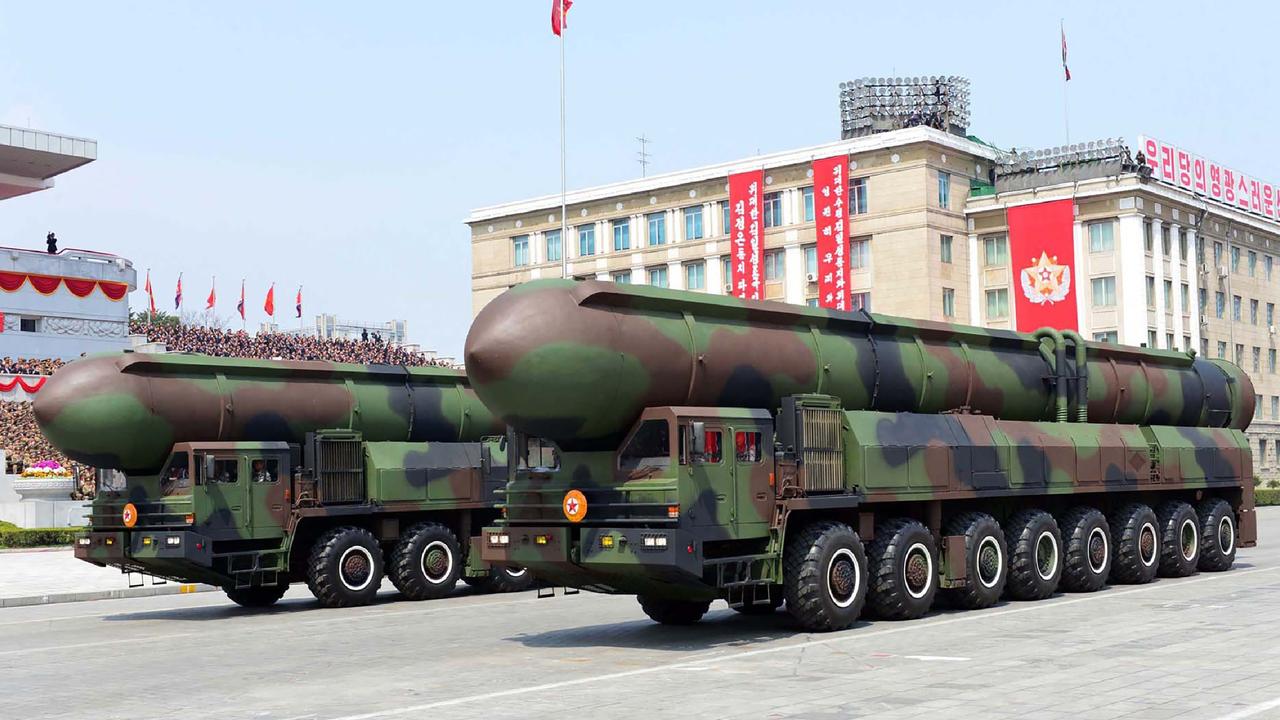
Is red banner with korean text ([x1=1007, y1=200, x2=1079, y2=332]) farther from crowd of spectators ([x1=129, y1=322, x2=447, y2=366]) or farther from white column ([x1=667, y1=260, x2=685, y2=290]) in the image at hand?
crowd of spectators ([x1=129, y1=322, x2=447, y2=366])

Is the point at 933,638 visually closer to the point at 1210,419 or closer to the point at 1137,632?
the point at 1137,632

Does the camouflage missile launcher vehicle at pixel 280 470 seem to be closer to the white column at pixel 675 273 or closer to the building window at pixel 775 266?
the building window at pixel 775 266

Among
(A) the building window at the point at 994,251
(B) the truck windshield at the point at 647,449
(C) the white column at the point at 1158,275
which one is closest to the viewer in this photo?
(B) the truck windshield at the point at 647,449

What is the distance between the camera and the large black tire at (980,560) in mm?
16312

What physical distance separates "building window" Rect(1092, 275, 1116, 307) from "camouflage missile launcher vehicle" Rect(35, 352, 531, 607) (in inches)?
2057

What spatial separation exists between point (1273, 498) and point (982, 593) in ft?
152

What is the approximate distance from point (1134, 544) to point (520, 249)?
69250 millimetres

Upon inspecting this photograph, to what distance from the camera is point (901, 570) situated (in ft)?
49.5

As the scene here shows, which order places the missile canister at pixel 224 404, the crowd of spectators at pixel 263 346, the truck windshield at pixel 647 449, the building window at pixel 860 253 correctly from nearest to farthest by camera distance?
the truck windshield at pixel 647 449, the missile canister at pixel 224 404, the crowd of spectators at pixel 263 346, the building window at pixel 860 253

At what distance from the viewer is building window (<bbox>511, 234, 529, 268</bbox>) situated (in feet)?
283

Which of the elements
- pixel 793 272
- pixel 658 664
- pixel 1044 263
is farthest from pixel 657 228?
pixel 658 664

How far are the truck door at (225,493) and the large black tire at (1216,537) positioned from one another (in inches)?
547

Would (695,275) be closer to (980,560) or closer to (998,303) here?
(998,303)

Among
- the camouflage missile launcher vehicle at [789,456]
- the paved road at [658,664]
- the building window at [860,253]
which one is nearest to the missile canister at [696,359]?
the camouflage missile launcher vehicle at [789,456]
